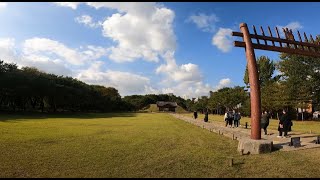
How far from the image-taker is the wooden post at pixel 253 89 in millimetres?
13961

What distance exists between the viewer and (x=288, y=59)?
4594 cm

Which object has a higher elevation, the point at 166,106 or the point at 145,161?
the point at 166,106

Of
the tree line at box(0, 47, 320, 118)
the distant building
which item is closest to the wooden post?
the tree line at box(0, 47, 320, 118)

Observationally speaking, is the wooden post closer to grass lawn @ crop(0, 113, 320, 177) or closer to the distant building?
grass lawn @ crop(0, 113, 320, 177)

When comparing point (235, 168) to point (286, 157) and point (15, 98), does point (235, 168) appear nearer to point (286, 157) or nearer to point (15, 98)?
point (286, 157)

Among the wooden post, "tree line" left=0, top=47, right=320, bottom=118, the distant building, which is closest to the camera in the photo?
the wooden post

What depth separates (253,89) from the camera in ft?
46.1

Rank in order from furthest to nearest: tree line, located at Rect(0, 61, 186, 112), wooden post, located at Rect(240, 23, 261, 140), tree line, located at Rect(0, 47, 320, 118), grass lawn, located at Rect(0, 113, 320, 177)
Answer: tree line, located at Rect(0, 61, 186, 112) → tree line, located at Rect(0, 47, 320, 118) → wooden post, located at Rect(240, 23, 261, 140) → grass lawn, located at Rect(0, 113, 320, 177)

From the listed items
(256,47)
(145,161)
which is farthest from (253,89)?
(145,161)

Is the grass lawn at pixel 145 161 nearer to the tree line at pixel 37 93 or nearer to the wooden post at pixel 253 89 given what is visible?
the wooden post at pixel 253 89

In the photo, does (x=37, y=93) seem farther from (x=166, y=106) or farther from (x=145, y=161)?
(x=166, y=106)

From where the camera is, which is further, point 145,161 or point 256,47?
point 256,47

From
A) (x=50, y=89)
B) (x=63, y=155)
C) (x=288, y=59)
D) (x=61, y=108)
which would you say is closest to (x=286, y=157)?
(x=63, y=155)

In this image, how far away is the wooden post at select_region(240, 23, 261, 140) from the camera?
1396cm
